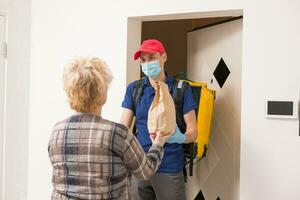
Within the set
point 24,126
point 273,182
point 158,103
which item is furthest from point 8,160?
point 273,182

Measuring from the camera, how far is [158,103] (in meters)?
1.70

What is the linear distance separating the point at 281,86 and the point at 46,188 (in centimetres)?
177

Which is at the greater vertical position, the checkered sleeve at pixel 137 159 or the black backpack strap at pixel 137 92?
the black backpack strap at pixel 137 92

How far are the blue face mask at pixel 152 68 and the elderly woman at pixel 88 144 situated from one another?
1.73ft

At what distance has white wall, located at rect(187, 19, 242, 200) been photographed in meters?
2.20

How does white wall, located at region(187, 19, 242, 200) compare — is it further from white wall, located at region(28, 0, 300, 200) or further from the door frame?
the door frame

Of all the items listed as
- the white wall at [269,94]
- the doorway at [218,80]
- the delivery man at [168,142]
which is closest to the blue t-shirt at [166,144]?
the delivery man at [168,142]

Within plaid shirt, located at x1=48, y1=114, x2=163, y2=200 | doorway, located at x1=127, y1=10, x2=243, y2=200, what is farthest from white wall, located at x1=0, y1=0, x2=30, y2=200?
plaid shirt, located at x1=48, y1=114, x2=163, y2=200

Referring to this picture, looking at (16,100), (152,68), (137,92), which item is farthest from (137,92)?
(16,100)

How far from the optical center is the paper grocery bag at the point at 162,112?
166 cm

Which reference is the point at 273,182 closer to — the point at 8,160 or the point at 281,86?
the point at 281,86

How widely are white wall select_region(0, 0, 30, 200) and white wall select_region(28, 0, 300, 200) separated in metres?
→ 0.05

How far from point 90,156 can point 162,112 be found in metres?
0.49

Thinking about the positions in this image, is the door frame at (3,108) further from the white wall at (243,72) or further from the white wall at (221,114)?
the white wall at (221,114)
